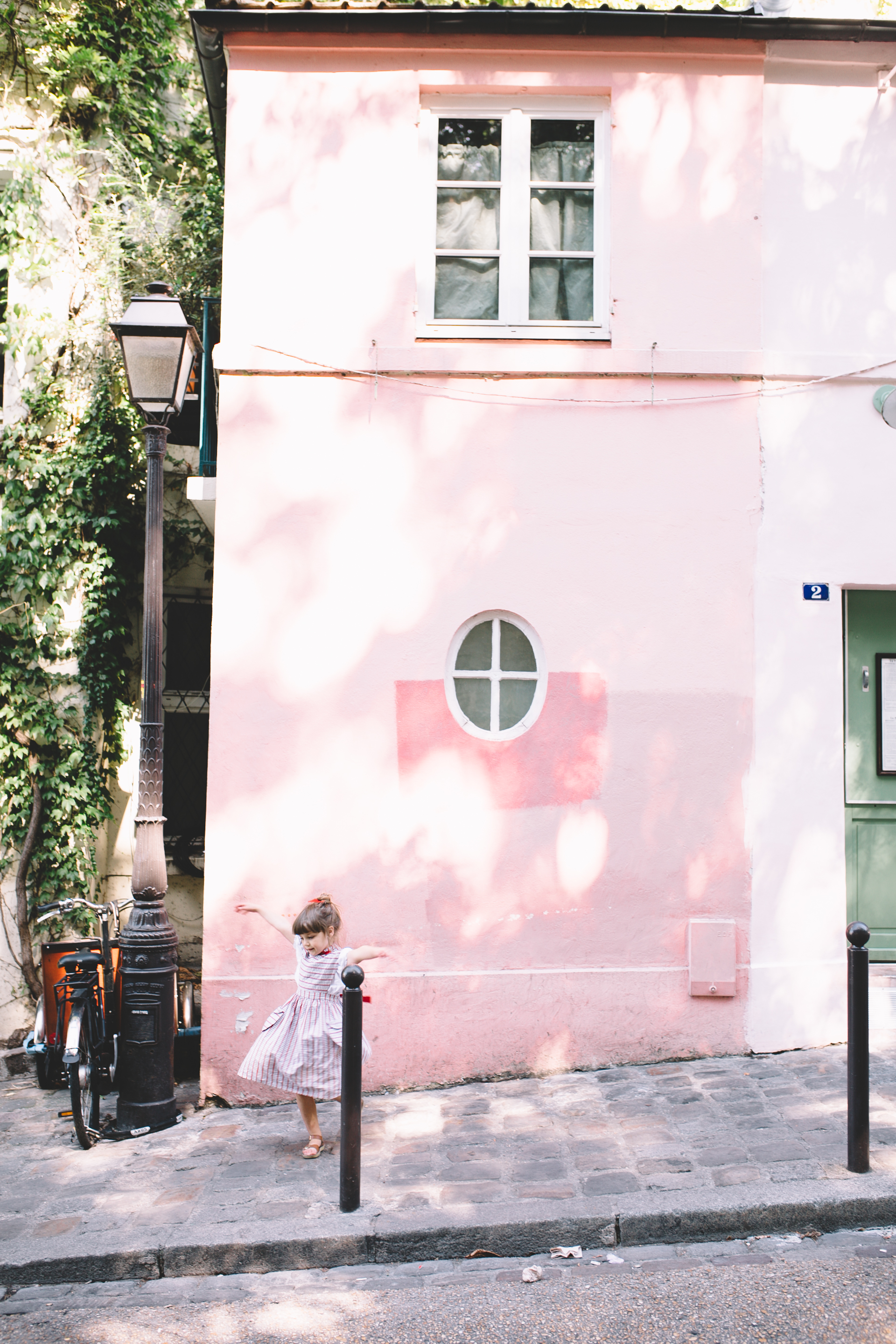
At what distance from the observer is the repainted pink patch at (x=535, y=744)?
19.4ft

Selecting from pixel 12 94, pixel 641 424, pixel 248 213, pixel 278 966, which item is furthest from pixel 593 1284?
pixel 12 94

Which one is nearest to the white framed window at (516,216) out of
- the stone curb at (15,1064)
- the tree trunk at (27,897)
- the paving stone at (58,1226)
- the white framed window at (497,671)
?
the white framed window at (497,671)

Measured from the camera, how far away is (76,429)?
726cm

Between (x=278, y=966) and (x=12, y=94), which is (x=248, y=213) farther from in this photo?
(x=278, y=966)

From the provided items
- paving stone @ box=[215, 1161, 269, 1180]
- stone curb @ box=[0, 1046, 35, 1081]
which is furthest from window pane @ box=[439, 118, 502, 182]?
stone curb @ box=[0, 1046, 35, 1081]

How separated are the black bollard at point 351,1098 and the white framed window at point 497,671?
7.11 feet

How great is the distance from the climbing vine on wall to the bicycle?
833 mm

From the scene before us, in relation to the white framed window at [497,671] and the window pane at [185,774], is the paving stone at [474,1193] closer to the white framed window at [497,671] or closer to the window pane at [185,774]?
the white framed window at [497,671]

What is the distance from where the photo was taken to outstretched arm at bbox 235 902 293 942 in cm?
530

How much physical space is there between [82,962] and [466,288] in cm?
472

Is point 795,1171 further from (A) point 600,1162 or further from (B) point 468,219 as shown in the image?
(B) point 468,219

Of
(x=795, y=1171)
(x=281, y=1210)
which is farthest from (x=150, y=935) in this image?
(x=795, y=1171)

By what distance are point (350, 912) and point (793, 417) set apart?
4.08m

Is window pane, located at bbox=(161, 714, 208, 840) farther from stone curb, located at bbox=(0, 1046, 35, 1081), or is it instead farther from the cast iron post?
the cast iron post
